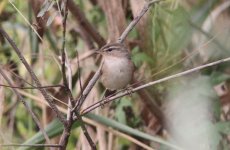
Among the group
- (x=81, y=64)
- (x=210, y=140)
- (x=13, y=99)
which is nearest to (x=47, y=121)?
(x=81, y=64)

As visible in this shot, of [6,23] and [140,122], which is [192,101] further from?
[6,23]

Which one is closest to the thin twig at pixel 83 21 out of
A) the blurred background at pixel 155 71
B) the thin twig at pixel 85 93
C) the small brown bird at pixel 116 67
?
the blurred background at pixel 155 71

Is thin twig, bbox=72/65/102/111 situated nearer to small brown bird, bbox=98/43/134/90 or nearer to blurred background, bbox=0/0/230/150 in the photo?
blurred background, bbox=0/0/230/150

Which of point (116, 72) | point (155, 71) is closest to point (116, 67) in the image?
point (116, 72)

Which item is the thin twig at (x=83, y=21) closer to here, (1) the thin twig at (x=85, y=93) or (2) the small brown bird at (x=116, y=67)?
(2) the small brown bird at (x=116, y=67)

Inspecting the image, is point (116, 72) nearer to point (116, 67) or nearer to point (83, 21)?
point (116, 67)

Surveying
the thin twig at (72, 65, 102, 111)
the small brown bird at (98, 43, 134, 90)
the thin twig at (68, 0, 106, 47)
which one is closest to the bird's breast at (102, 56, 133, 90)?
the small brown bird at (98, 43, 134, 90)

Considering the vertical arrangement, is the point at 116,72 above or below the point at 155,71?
below
